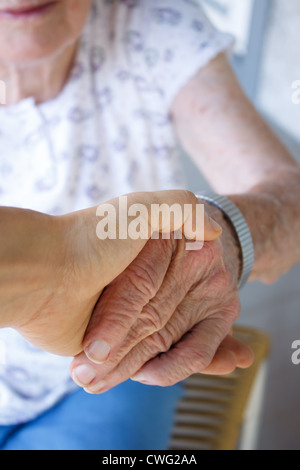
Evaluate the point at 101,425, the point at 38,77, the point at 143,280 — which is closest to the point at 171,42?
the point at 38,77

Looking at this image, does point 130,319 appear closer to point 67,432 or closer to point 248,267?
point 248,267

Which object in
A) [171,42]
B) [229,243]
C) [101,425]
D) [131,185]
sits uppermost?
[171,42]

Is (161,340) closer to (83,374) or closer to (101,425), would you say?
(83,374)

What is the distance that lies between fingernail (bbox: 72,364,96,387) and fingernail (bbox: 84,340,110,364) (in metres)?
0.02

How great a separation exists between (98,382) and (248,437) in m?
0.66

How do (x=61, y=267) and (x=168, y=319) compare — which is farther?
(x=168, y=319)

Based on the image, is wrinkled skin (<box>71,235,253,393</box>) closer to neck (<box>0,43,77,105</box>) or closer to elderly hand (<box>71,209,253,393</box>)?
elderly hand (<box>71,209,253,393</box>)

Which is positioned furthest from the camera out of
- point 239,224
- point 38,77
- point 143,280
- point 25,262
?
point 38,77

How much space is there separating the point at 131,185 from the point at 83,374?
0.38 meters

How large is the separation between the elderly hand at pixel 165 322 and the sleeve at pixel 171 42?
329 millimetres

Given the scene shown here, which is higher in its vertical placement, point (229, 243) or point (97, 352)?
point (229, 243)

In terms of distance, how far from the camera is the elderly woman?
540 mm

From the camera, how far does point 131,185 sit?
0.83 m

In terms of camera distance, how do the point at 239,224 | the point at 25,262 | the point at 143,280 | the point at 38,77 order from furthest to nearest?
the point at 38,77
the point at 239,224
the point at 143,280
the point at 25,262
